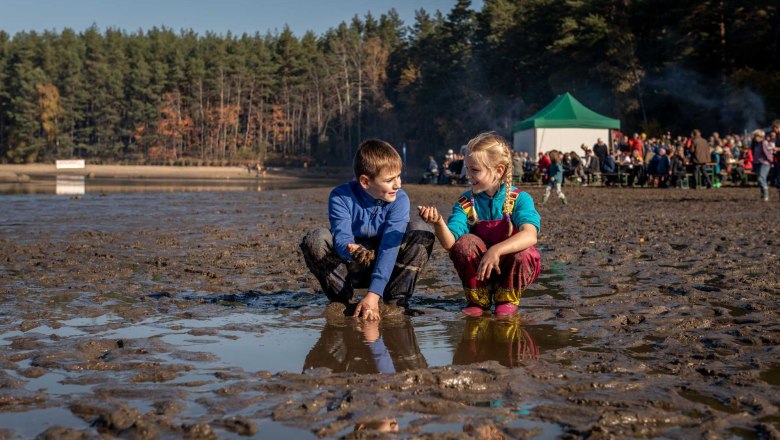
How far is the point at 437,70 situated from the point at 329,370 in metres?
86.4

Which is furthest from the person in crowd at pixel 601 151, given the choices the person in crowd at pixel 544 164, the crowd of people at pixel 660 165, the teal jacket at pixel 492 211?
the teal jacket at pixel 492 211

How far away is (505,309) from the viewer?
17.7 ft

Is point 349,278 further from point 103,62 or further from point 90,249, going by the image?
point 103,62

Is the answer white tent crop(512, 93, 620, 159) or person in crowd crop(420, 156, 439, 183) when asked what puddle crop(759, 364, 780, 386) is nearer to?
white tent crop(512, 93, 620, 159)

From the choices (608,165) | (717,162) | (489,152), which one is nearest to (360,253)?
(489,152)

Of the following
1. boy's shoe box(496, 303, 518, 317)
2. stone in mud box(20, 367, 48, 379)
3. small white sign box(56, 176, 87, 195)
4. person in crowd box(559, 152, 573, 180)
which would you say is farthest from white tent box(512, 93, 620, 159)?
stone in mud box(20, 367, 48, 379)

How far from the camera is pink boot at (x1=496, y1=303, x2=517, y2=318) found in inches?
212

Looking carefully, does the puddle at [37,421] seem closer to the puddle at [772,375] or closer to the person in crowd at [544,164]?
the puddle at [772,375]

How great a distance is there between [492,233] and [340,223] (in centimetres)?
101

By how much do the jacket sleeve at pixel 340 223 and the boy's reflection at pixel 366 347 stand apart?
0.45 metres

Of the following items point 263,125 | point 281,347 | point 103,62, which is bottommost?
point 281,347

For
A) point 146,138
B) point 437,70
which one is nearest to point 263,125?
point 146,138

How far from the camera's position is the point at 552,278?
734 centimetres

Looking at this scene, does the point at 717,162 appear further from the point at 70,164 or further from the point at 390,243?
the point at 70,164
